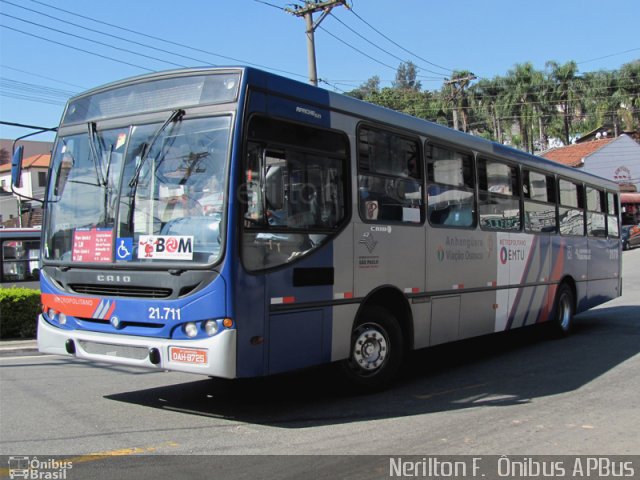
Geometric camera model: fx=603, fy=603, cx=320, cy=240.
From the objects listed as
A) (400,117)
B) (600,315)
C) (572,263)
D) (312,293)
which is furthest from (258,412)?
(600,315)

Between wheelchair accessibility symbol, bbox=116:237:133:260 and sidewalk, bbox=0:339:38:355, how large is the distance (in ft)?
19.3

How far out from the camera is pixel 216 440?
5.16 metres

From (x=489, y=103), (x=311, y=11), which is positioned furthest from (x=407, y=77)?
(x=311, y=11)

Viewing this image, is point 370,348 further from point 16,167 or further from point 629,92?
point 629,92

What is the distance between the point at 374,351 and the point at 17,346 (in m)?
7.26

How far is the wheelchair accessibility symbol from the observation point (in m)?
5.64

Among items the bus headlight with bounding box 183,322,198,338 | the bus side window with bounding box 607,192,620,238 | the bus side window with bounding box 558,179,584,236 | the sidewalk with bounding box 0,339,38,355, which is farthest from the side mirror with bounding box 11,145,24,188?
the bus side window with bounding box 607,192,620,238

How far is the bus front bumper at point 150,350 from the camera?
16.6ft

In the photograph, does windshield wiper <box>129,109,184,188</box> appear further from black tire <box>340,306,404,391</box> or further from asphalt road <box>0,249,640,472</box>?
black tire <box>340,306,404,391</box>

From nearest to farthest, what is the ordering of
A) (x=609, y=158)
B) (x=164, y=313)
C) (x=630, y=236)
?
1. (x=164, y=313)
2. (x=630, y=236)
3. (x=609, y=158)

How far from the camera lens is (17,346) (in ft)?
35.5

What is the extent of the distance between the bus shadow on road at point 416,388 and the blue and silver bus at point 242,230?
505mm

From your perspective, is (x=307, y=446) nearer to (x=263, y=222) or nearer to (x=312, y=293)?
(x=312, y=293)

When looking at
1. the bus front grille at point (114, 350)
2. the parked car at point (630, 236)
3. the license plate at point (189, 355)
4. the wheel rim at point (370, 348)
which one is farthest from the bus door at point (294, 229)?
the parked car at point (630, 236)
